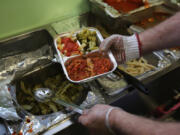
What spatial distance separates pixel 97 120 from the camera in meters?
0.63

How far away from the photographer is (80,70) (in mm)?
854

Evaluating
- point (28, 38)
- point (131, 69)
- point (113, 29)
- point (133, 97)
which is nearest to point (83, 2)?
point (113, 29)

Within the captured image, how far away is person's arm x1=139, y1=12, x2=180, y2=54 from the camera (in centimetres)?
84

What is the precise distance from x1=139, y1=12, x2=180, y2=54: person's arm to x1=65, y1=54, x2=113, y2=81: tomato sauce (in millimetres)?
230

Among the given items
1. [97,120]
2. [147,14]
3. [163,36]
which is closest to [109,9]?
[147,14]

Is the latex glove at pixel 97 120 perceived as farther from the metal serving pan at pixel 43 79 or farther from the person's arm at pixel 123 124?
the metal serving pan at pixel 43 79

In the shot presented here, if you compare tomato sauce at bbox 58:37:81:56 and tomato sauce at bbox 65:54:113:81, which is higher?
tomato sauce at bbox 58:37:81:56

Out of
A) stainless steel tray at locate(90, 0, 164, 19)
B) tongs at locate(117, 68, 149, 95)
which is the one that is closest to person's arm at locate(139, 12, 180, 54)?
tongs at locate(117, 68, 149, 95)

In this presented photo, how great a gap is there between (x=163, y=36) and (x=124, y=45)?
0.67 ft

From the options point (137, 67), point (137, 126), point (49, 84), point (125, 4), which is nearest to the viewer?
point (137, 126)

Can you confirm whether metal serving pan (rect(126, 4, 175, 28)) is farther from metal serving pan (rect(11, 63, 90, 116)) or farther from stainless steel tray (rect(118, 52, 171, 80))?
metal serving pan (rect(11, 63, 90, 116))

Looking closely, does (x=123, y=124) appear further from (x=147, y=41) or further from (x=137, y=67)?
(x=137, y=67)

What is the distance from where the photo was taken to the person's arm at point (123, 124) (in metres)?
0.50

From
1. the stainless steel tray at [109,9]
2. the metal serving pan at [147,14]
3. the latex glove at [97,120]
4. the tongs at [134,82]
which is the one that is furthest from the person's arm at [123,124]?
the metal serving pan at [147,14]
